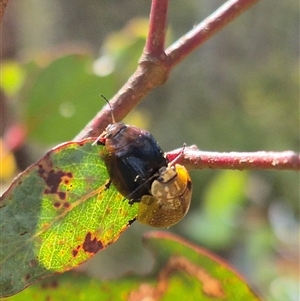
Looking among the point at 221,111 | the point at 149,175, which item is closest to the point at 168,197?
the point at 149,175

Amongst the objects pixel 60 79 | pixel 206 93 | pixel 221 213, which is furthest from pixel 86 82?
pixel 206 93

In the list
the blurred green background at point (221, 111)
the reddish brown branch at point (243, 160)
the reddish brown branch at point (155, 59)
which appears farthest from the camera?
the blurred green background at point (221, 111)

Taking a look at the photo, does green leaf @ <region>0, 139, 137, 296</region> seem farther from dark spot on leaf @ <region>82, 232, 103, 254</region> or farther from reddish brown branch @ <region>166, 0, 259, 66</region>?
reddish brown branch @ <region>166, 0, 259, 66</region>

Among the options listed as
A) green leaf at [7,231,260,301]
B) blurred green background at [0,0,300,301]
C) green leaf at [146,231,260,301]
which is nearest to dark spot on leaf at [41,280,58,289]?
green leaf at [7,231,260,301]

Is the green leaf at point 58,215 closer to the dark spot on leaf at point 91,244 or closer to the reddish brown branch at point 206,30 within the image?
the dark spot on leaf at point 91,244

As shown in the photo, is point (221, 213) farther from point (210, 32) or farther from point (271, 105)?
point (271, 105)

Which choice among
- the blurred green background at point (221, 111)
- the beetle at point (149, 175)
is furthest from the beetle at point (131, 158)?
the blurred green background at point (221, 111)

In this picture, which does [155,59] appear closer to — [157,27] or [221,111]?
[157,27]
